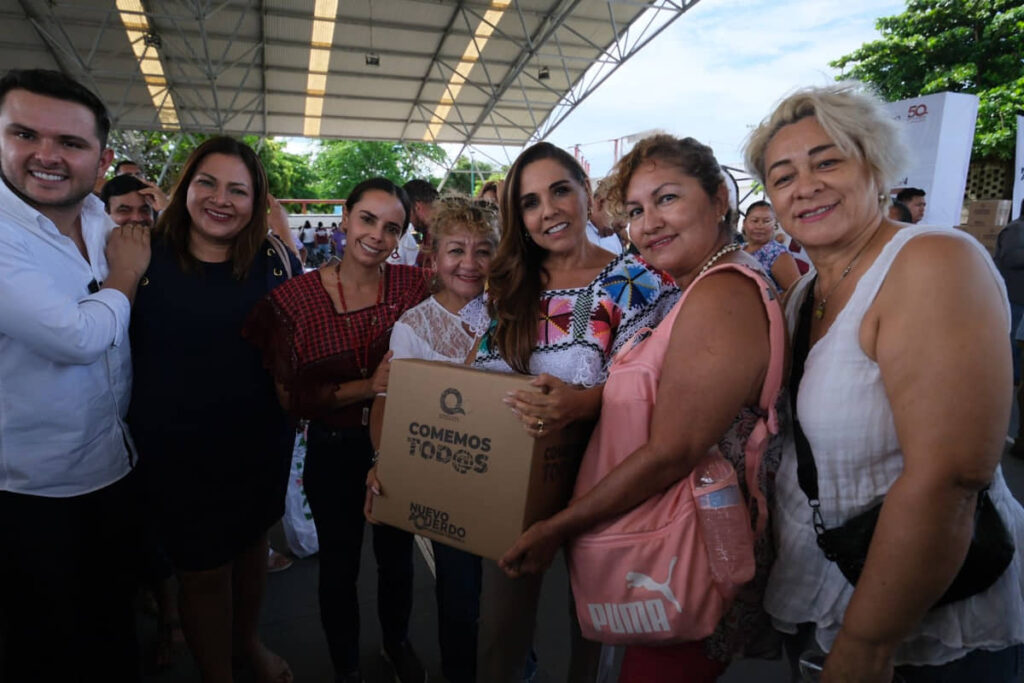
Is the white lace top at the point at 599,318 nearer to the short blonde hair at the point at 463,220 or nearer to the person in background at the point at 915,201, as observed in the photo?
the short blonde hair at the point at 463,220

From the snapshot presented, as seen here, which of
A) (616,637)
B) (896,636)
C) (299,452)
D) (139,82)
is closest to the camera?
(896,636)

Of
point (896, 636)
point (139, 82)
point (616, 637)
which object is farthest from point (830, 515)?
point (139, 82)

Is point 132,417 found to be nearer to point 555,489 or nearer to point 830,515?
point 555,489

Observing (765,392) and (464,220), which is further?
(464,220)

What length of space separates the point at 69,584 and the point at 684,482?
179 cm

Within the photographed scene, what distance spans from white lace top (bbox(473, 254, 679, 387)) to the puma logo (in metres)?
0.51

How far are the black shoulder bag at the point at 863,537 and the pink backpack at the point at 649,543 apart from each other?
0.09 meters

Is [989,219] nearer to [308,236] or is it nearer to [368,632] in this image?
[368,632]

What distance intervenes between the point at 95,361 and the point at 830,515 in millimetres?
1941

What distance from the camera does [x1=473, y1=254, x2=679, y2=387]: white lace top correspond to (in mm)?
1531

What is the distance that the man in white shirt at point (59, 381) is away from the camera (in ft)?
4.80

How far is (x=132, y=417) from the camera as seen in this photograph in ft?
5.94

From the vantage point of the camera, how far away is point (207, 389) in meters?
1.85

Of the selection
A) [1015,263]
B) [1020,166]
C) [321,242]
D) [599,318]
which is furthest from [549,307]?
[321,242]
